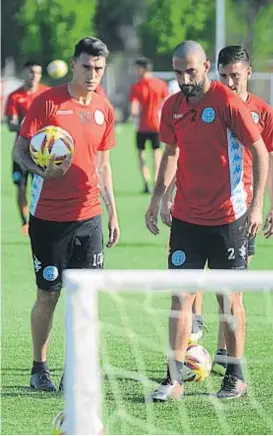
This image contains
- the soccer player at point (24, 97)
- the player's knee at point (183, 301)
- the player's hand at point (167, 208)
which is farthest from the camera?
the soccer player at point (24, 97)

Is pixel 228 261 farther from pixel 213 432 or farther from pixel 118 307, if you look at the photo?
pixel 118 307

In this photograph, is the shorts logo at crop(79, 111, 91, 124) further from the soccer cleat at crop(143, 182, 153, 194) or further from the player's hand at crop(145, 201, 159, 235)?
the soccer cleat at crop(143, 182, 153, 194)

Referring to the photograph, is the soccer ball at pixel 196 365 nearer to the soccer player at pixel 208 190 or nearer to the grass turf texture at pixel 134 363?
the grass turf texture at pixel 134 363

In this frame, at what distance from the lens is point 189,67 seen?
719cm

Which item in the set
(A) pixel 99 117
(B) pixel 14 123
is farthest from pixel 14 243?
(A) pixel 99 117

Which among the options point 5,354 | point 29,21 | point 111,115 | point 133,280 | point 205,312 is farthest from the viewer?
point 29,21

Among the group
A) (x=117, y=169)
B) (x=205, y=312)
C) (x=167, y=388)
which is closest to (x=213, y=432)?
(x=167, y=388)

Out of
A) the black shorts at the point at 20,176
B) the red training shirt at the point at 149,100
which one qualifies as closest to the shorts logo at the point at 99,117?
the black shorts at the point at 20,176

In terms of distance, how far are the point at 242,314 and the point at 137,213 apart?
9.95 m

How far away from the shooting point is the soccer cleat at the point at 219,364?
26.3 feet

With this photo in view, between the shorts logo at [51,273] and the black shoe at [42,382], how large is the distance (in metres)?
0.57

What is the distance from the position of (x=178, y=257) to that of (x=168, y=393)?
810 mm

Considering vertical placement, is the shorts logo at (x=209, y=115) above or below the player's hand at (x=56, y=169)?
above

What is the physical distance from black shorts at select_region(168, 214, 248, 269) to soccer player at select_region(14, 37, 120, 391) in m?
0.53
